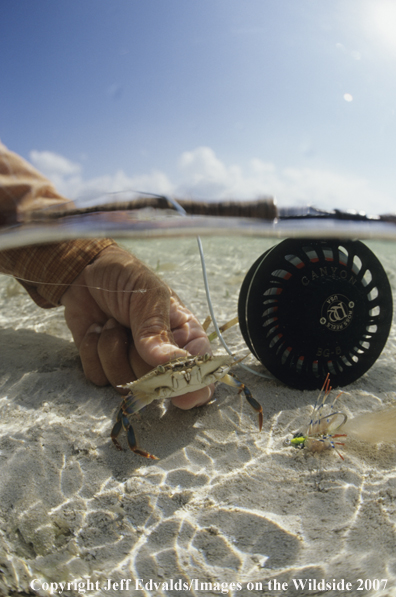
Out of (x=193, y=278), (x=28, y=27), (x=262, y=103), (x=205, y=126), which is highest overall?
(x=28, y=27)

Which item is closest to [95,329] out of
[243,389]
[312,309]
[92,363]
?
[92,363]

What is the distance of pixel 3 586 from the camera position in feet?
5.98

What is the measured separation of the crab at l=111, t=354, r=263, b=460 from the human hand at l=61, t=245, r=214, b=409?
1.56ft

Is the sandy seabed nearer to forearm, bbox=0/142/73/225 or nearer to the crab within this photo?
the crab

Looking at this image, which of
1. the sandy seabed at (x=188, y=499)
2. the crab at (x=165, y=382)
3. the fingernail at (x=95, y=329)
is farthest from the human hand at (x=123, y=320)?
the crab at (x=165, y=382)

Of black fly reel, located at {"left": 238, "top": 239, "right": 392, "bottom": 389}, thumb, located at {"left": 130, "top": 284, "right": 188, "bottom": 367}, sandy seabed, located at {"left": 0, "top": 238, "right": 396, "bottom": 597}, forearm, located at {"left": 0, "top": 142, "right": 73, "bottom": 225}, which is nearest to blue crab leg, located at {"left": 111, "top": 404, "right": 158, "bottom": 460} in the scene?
sandy seabed, located at {"left": 0, "top": 238, "right": 396, "bottom": 597}

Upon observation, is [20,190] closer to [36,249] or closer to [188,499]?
[36,249]

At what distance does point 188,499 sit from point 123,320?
6.10 feet

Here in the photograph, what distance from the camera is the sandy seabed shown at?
6.23ft

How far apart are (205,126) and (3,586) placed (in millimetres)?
3690

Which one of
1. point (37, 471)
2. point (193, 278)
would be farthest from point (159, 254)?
point (37, 471)

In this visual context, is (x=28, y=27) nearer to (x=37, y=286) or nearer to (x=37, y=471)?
(x=37, y=286)

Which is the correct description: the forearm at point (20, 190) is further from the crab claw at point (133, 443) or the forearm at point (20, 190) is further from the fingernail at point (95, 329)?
the crab claw at point (133, 443)

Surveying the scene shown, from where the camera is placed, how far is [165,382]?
2.61 metres
